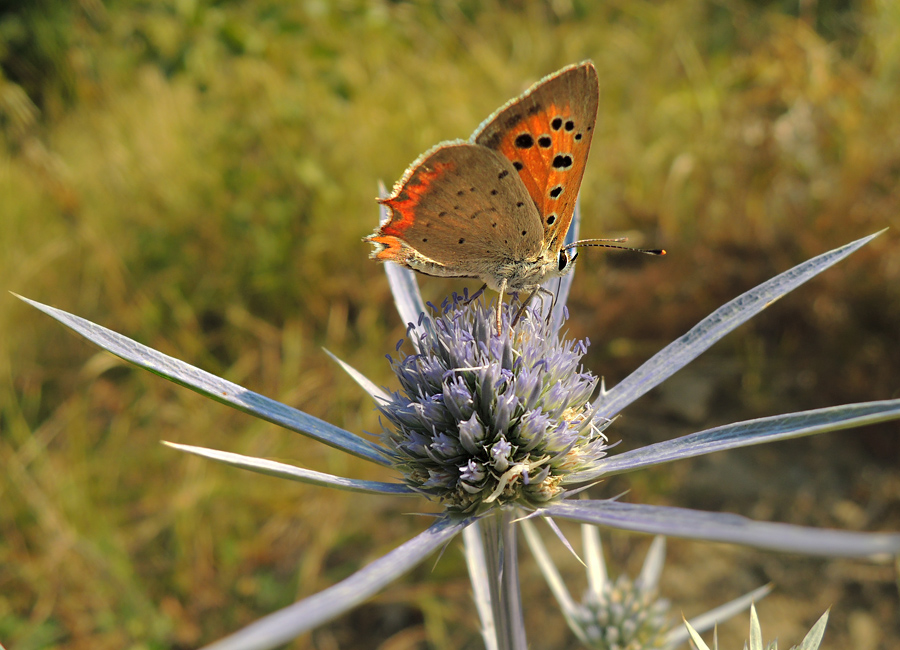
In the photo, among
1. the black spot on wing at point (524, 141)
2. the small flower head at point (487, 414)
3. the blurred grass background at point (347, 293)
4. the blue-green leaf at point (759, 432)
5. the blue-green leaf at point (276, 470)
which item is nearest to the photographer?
the blue-green leaf at point (759, 432)

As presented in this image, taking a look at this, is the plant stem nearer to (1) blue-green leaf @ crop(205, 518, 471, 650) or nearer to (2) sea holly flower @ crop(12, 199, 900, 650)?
(2) sea holly flower @ crop(12, 199, 900, 650)

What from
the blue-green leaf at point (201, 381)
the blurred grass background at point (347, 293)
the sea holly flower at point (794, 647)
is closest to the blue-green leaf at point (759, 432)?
the sea holly flower at point (794, 647)

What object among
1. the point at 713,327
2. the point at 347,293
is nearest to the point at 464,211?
the point at 713,327

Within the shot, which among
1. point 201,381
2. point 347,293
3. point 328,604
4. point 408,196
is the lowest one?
point 328,604

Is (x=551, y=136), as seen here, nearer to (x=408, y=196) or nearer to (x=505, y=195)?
(x=505, y=195)

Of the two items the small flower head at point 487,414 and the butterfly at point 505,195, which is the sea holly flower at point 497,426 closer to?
the small flower head at point 487,414

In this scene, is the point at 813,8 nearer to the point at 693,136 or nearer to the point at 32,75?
the point at 693,136
